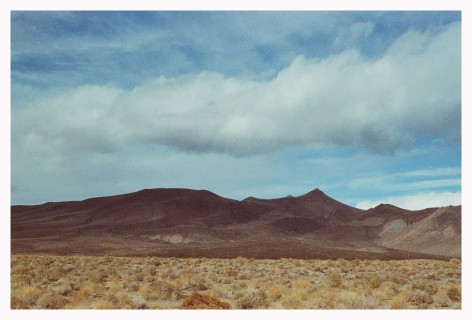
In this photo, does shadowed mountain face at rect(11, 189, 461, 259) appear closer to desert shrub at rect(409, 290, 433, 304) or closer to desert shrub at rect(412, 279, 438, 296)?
desert shrub at rect(412, 279, 438, 296)

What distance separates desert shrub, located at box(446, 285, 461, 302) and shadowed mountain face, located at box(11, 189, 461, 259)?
1603 inches

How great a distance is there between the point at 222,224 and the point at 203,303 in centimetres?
7662

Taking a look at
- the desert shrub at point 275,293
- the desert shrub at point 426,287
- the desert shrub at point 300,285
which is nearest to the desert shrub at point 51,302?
the desert shrub at point 275,293

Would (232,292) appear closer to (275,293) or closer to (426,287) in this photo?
(275,293)

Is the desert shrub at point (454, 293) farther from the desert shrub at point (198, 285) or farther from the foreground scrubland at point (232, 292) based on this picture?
the desert shrub at point (198, 285)

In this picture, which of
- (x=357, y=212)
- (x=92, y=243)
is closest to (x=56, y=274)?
(x=92, y=243)

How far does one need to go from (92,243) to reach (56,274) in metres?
48.2

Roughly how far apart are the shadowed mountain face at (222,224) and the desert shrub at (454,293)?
40.7 meters

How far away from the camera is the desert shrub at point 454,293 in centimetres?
1595

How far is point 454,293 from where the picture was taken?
53.4ft

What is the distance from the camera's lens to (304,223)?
91250 millimetres

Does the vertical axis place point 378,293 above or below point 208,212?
below

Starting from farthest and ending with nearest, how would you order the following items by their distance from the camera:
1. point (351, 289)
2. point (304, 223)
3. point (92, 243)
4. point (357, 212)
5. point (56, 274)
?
point (357, 212) → point (304, 223) → point (92, 243) → point (56, 274) → point (351, 289)
